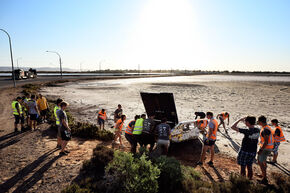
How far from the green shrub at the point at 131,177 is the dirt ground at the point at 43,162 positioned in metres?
1.51

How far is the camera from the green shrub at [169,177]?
4711 mm

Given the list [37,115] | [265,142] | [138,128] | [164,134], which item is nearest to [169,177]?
[164,134]

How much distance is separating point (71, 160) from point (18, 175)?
62.6 inches

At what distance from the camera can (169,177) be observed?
15.9 feet

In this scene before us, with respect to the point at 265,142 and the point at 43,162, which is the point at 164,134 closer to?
the point at 265,142

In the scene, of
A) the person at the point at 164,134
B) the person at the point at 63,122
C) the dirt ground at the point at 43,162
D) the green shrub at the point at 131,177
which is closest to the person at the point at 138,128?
the person at the point at 164,134

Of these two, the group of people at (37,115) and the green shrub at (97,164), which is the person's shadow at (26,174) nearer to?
the group of people at (37,115)

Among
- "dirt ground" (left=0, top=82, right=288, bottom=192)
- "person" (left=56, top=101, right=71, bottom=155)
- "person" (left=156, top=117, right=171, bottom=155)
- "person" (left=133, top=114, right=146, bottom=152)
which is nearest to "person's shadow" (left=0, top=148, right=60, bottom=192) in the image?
"dirt ground" (left=0, top=82, right=288, bottom=192)

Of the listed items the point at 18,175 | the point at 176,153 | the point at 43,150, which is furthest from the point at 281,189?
the point at 43,150

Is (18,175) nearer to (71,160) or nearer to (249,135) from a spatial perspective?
(71,160)

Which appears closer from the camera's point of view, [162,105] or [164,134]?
[164,134]

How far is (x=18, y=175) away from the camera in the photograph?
531 centimetres

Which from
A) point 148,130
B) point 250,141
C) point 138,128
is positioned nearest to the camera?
point 250,141

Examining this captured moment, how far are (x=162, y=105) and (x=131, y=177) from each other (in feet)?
15.7
